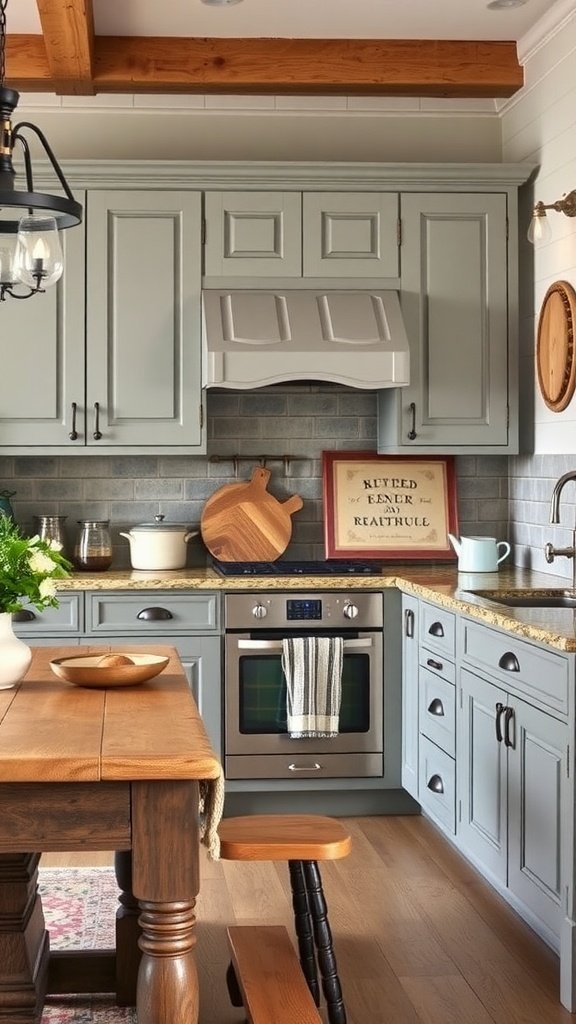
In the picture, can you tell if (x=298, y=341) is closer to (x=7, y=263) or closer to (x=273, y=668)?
(x=273, y=668)

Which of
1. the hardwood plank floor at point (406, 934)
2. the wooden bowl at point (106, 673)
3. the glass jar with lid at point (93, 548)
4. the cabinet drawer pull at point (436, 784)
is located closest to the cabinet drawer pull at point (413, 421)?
the glass jar with lid at point (93, 548)

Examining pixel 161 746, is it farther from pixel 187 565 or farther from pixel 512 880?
pixel 187 565

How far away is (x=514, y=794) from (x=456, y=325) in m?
2.32

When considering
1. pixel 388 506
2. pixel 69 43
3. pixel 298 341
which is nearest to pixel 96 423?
pixel 298 341

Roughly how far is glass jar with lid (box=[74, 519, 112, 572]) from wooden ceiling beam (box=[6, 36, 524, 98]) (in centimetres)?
181

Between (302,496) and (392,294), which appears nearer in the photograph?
(392,294)

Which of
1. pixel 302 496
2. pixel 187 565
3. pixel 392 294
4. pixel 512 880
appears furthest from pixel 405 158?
pixel 512 880

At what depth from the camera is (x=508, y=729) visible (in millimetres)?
3684

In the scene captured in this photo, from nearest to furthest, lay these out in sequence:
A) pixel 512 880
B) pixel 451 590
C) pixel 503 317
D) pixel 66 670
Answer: pixel 66 670
pixel 512 880
pixel 451 590
pixel 503 317

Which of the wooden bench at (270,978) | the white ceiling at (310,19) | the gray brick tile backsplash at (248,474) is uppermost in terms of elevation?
the white ceiling at (310,19)

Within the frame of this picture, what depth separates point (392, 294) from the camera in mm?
5258

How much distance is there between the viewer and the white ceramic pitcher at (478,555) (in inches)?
205

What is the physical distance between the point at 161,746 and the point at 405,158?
3.91m

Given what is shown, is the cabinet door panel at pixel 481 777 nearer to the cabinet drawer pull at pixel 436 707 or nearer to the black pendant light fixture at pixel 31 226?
the cabinet drawer pull at pixel 436 707
